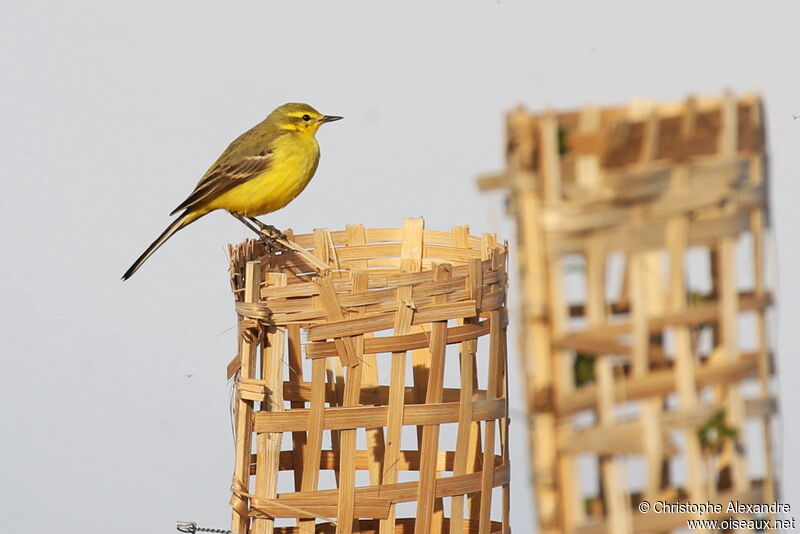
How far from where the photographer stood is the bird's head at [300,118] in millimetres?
4418

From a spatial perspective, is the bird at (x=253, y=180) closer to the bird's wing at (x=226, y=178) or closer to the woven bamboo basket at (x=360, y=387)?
the bird's wing at (x=226, y=178)

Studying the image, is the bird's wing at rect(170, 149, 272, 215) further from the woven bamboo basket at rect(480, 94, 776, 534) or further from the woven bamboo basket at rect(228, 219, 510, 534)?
the woven bamboo basket at rect(480, 94, 776, 534)

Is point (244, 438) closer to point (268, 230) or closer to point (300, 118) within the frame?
point (268, 230)

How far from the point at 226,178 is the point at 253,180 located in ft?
0.31

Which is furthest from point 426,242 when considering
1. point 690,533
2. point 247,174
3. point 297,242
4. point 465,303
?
point 690,533

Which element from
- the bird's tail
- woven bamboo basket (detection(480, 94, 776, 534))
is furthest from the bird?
woven bamboo basket (detection(480, 94, 776, 534))

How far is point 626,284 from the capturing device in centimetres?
153

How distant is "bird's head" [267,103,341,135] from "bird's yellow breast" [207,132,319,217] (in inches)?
6.1

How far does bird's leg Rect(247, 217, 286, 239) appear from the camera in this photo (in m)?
3.35

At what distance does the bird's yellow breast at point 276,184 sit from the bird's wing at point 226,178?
0.02 meters

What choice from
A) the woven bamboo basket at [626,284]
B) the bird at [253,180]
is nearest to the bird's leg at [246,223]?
the bird at [253,180]

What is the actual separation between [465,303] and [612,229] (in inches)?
53.3

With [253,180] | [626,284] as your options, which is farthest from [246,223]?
[626,284]

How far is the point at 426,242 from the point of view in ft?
11.0
